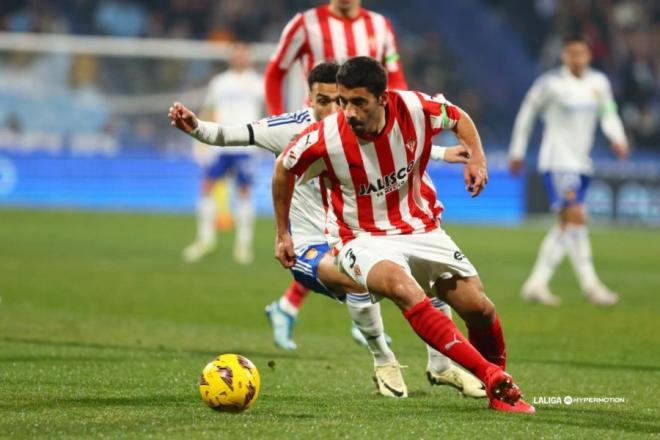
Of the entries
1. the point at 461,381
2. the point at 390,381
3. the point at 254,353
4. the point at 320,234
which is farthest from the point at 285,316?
the point at 461,381

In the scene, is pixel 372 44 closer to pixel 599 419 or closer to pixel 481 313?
pixel 481 313

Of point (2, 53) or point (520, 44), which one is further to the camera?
point (520, 44)

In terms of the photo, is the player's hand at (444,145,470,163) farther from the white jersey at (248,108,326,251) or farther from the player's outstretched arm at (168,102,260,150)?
the player's outstretched arm at (168,102,260,150)

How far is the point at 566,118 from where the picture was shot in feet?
42.3

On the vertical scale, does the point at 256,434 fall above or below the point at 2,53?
below

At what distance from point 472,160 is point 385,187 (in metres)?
0.45

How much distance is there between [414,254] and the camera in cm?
638

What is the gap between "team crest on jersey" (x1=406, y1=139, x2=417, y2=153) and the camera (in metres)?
6.38

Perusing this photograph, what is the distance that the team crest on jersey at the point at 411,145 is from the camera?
6.38 m

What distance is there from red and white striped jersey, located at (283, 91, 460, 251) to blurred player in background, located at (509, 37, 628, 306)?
6082 mm

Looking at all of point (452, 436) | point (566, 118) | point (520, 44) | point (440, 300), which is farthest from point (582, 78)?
point (520, 44)

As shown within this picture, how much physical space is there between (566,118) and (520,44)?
18.2m

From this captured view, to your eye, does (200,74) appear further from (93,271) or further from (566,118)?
(566,118)

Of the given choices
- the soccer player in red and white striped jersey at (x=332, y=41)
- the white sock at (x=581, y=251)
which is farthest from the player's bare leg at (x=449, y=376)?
→ the white sock at (x=581, y=251)
